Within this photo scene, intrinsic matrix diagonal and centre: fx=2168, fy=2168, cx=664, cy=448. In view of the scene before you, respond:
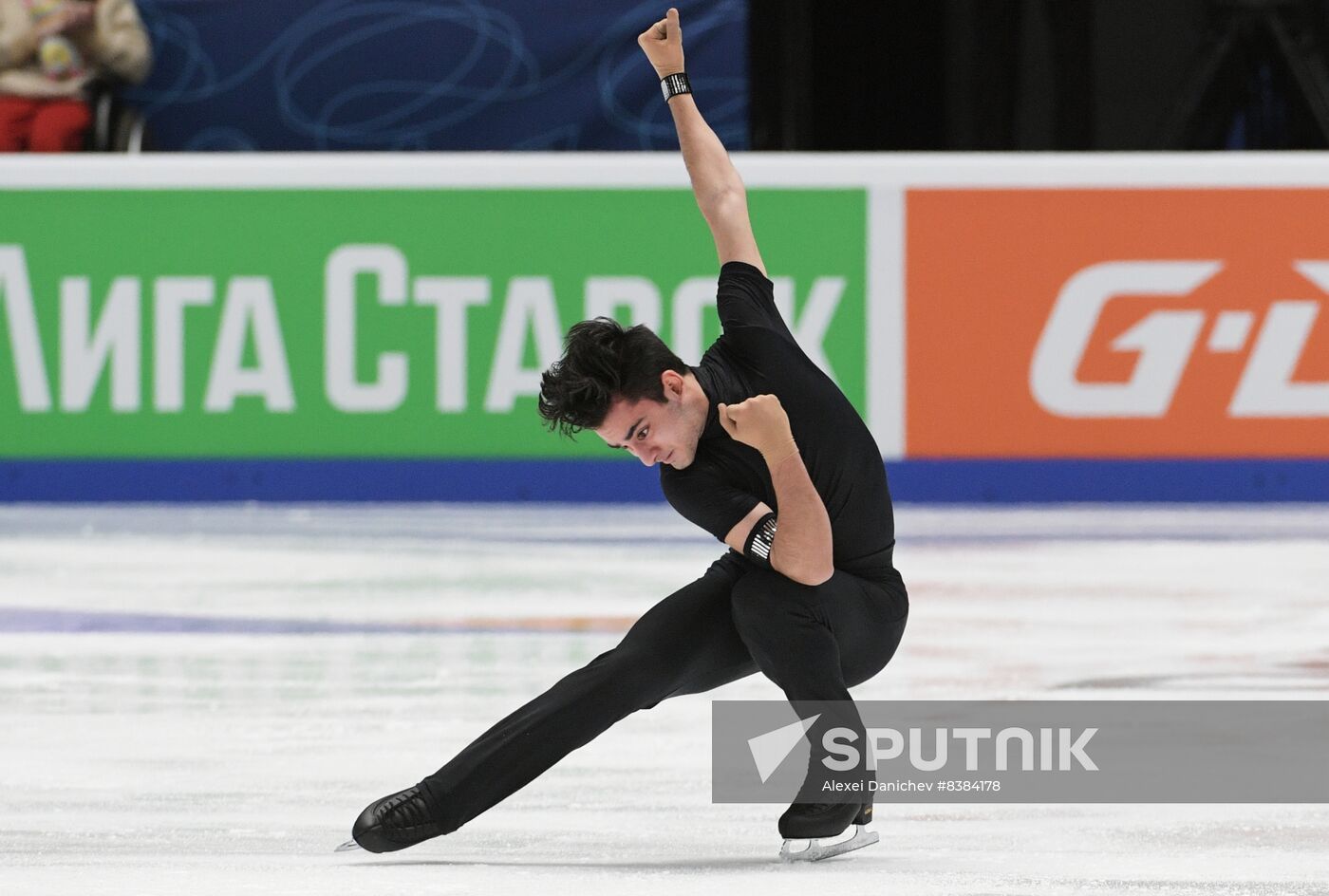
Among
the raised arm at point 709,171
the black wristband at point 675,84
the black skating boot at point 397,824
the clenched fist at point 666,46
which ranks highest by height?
the clenched fist at point 666,46

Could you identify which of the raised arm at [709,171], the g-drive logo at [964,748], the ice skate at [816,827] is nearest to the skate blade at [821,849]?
the ice skate at [816,827]

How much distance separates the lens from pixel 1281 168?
714cm

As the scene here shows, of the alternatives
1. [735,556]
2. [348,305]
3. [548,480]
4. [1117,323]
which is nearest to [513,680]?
[735,556]

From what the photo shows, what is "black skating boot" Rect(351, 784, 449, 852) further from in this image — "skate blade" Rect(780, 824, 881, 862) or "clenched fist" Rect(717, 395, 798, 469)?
"clenched fist" Rect(717, 395, 798, 469)

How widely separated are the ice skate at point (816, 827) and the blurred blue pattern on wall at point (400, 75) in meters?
5.90

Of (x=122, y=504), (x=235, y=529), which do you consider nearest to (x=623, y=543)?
(x=235, y=529)

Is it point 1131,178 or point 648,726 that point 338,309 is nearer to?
point 1131,178

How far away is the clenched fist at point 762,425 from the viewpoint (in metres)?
2.67

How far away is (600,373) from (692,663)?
1.41 feet

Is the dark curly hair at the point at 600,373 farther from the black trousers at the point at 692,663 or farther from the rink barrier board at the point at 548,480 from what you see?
the rink barrier board at the point at 548,480

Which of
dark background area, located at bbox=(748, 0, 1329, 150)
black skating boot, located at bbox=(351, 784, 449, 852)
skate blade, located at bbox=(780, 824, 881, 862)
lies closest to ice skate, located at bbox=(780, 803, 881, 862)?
skate blade, located at bbox=(780, 824, 881, 862)

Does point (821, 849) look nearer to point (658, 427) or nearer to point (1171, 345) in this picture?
point (658, 427)

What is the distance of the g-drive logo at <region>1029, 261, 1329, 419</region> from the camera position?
7.07 m

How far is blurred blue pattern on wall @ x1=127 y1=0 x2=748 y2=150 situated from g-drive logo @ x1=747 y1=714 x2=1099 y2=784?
523 cm
